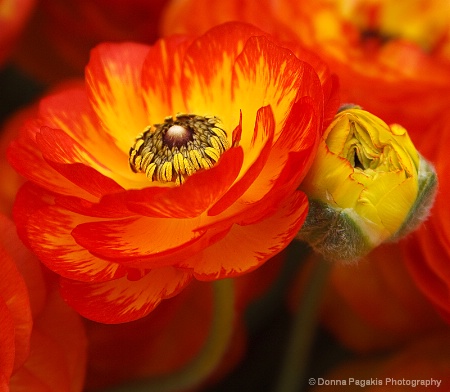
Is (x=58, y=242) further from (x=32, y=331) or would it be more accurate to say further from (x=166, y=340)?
(x=166, y=340)

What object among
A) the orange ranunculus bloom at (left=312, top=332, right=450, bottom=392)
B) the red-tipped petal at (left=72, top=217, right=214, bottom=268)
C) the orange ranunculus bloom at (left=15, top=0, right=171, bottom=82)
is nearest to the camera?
the red-tipped petal at (left=72, top=217, right=214, bottom=268)

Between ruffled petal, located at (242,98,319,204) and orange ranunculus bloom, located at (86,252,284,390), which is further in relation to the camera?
orange ranunculus bloom, located at (86,252,284,390)

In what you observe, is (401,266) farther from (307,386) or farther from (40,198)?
(40,198)

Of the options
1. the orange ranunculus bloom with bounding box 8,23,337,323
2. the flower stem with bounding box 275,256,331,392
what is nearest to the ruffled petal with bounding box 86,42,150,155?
the orange ranunculus bloom with bounding box 8,23,337,323

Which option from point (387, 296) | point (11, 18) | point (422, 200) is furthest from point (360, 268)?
point (11, 18)

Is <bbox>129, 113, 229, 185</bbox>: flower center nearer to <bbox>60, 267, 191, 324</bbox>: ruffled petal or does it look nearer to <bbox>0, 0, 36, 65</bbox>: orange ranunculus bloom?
<bbox>60, 267, 191, 324</bbox>: ruffled petal

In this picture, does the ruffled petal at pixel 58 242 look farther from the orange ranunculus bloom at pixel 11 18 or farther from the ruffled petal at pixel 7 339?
the orange ranunculus bloom at pixel 11 18

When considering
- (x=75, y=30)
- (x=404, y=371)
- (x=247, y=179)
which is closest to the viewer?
(x=247, y=179)
